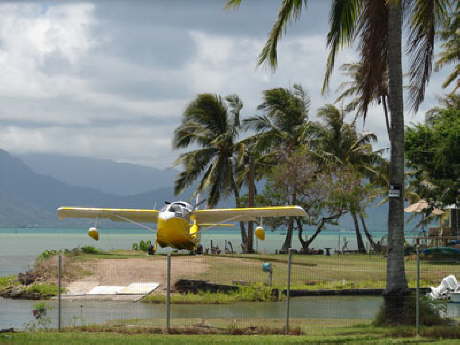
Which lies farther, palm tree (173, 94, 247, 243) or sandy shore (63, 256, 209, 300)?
palm tree (173, 94, 247, 243)

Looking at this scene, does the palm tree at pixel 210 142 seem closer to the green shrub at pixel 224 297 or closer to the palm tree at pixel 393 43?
the green shrub at pixel 224 297

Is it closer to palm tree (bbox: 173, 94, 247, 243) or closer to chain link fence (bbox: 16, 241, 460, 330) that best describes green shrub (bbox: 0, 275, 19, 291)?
chain link fence (bbox: 16, 241, 460, 330)

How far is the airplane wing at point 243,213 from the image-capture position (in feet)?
108

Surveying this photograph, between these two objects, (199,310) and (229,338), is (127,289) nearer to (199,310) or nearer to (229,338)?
(199,310)

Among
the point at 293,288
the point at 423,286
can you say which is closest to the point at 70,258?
the point at 293,288

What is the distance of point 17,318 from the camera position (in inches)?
781

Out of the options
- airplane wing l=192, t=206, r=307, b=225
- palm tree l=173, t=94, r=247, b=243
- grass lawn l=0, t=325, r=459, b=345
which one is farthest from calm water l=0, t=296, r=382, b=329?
palm tree l=173, t=94, r=247, b=243

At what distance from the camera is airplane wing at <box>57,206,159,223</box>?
35.0 metres

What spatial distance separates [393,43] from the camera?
16484 millimetres

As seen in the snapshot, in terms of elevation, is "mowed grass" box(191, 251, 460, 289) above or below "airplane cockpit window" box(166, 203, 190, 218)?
below

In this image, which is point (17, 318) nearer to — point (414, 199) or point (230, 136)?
point (230, 136)

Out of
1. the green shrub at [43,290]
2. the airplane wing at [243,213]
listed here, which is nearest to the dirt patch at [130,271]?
the green shrub at [43,290]

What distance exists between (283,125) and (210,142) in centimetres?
662

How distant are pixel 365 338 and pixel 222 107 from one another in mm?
35808
